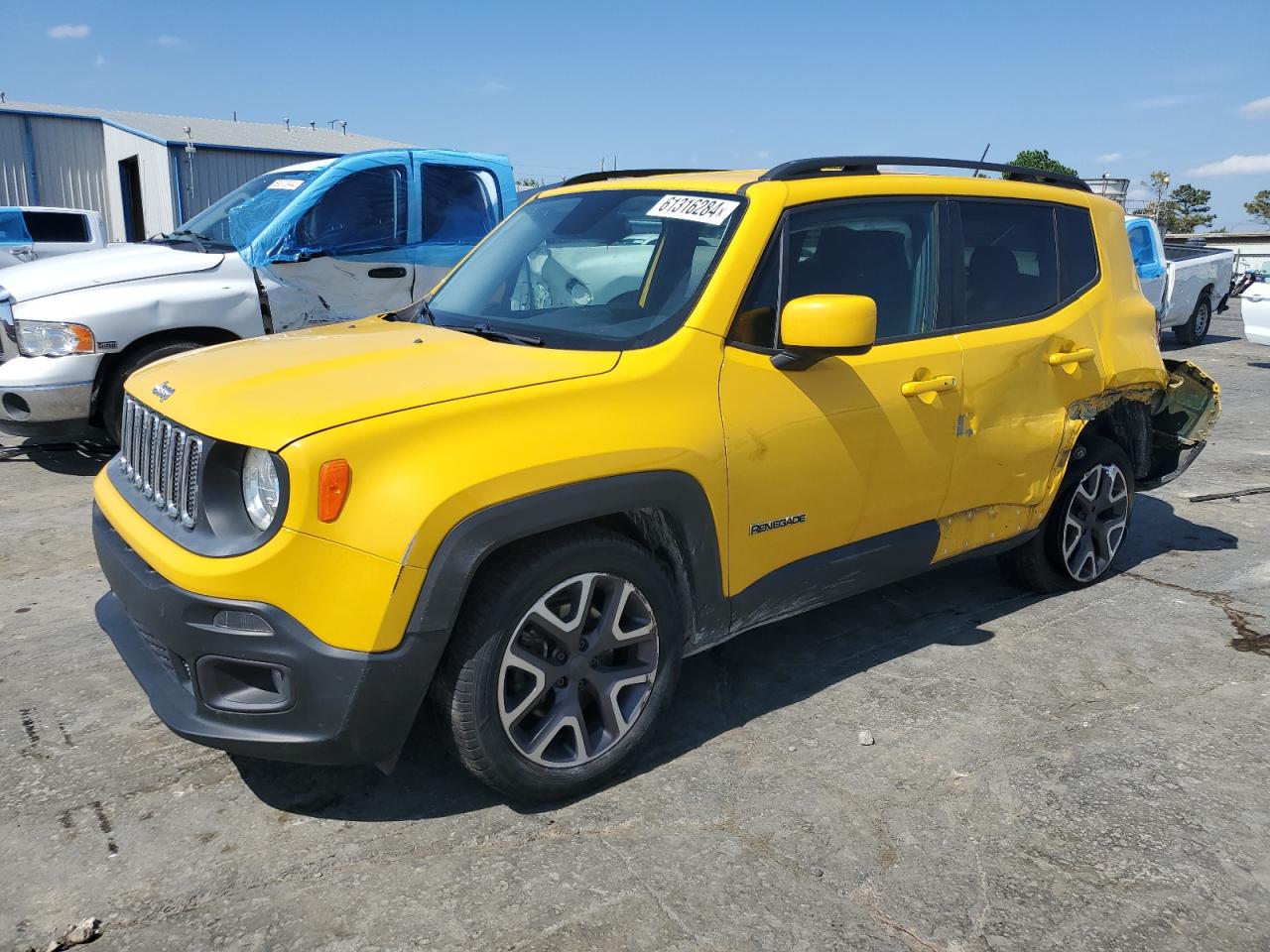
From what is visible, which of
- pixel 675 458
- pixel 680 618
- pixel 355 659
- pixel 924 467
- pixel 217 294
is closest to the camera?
pixel 355 659

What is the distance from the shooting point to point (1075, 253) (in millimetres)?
4441

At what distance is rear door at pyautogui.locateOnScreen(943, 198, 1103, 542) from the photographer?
153 inches

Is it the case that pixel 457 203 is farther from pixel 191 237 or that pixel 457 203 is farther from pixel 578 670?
pixel 578 670

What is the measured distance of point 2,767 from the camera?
3.11m

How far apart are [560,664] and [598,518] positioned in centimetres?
43

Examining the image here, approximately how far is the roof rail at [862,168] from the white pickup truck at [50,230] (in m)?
13.4

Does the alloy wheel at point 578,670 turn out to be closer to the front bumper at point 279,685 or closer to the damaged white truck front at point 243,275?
the front bumper at point 279,685

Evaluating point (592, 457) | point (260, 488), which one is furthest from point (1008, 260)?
point (260, 488)

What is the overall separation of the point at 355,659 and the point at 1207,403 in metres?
4.58

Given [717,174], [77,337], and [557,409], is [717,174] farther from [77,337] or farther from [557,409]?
[77,337]

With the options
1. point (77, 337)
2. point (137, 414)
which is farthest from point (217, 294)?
point (137, 414)

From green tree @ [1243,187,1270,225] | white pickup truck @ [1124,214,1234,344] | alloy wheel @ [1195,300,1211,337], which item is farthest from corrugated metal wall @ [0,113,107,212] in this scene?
green tree @ [1243,187,1270,225]

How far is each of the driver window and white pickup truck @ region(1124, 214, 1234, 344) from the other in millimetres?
9417

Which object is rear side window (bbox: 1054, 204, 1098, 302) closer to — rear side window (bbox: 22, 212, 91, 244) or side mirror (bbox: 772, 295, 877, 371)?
side mirror (bbox: 772, 295, 877, 371)
